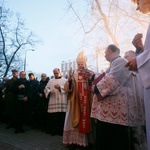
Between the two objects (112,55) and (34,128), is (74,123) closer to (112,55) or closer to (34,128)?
(112,55)

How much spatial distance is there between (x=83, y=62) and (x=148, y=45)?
321cm

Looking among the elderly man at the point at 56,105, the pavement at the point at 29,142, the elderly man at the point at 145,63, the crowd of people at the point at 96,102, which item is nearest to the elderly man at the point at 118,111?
the crowd of people at the point at 96,102

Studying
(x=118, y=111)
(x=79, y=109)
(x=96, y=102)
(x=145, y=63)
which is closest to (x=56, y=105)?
(x=79, y=109)

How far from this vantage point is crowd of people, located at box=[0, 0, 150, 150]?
3.63 metres

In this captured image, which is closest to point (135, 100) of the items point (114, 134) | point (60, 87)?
point (114, 134)

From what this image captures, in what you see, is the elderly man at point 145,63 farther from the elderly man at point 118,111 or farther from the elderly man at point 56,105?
the elderly man at point 56,105

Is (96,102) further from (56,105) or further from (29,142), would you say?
(56,105)

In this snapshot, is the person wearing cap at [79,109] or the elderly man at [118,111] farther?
the person wearing cap at [79,109]

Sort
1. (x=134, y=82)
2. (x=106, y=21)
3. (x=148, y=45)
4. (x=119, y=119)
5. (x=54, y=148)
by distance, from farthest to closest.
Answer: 1. (x=106, y=21)
2. (x=54, y=148)
3. (x=134, y=82)
4. (x=119, y=119)
5. (x=148, y=45)

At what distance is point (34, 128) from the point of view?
8.54 m

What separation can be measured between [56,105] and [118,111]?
4160 millimetres

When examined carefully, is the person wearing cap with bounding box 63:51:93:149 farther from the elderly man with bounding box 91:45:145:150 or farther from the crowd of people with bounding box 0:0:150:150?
the elderly man with bounding box 91:45:145:150

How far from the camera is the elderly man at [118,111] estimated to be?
366cm

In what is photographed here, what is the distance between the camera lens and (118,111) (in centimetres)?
365
